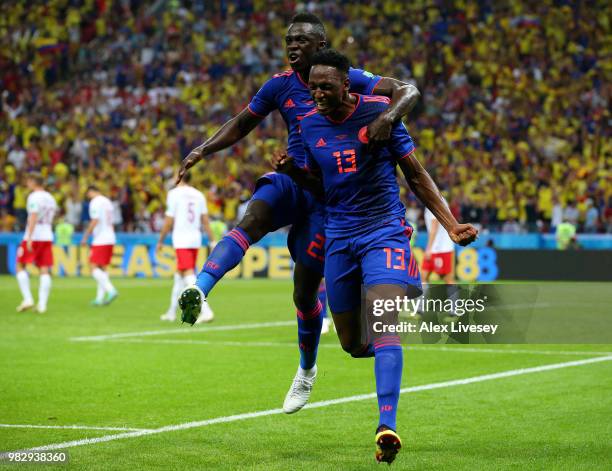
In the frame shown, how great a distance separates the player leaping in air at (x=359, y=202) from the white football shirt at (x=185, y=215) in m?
10.5

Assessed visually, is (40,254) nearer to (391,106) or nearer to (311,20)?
(311,20)

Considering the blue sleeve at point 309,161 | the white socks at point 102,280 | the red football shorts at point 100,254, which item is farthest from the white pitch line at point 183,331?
the blue sleeve at point 309,161

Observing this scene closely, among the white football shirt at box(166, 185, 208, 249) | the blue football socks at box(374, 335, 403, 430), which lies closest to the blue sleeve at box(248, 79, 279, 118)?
the blue football socks at box(374, 335, 403, 430)

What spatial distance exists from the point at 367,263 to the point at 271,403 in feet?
9.44

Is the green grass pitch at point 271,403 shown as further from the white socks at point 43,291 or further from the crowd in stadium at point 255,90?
the crowd in stadium at point 255,90

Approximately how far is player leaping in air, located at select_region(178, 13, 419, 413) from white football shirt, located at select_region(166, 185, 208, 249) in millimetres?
9523

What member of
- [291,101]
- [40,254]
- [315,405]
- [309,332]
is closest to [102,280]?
[40,254]

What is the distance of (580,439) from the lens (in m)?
7.39

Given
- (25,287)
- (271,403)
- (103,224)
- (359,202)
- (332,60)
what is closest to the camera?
(332,60)

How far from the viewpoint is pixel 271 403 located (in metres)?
9.18

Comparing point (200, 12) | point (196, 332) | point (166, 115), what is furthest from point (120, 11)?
point (196, 332)

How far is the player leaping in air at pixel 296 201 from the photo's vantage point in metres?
7.20

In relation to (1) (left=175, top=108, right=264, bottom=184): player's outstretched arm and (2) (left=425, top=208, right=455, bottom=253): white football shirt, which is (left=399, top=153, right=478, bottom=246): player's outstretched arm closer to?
(1) (left=175, top=108, right=264, bottom=184): player's outstretched arm

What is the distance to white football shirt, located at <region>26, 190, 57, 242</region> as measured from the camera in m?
19.3
